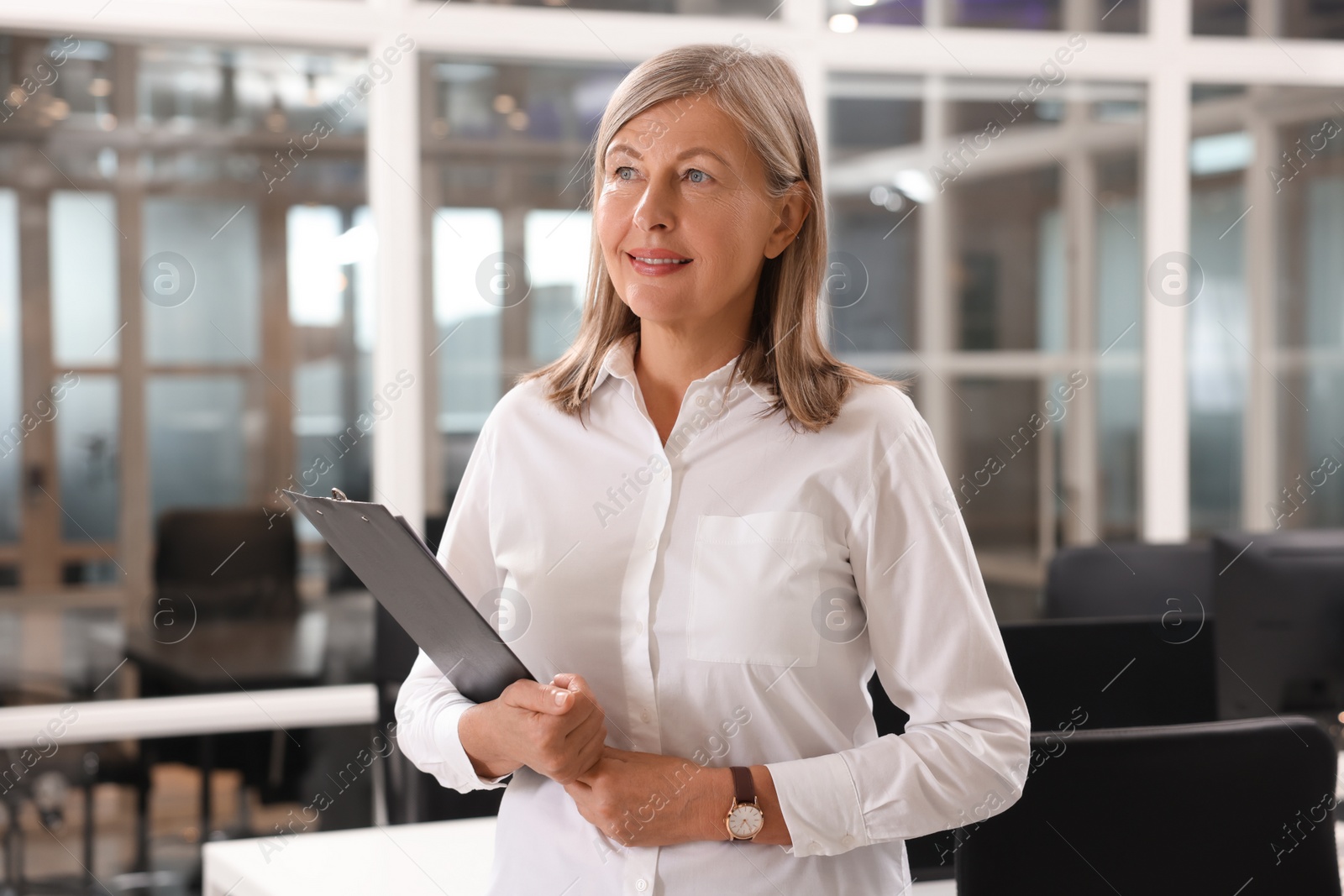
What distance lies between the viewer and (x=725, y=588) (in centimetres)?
126

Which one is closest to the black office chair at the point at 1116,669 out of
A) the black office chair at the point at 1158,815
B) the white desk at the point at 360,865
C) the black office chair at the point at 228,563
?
the white desk at the point at 360,865

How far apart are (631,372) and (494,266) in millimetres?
2097

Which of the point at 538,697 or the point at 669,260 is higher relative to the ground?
the point at 669,260

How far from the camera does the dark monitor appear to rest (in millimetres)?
→ 2076

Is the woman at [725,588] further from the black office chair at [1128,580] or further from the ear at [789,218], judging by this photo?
the black office chair at [1128,580]

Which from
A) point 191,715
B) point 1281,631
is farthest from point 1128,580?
point 191,715

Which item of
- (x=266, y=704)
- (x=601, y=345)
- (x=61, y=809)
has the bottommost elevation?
(x=61, y=809)

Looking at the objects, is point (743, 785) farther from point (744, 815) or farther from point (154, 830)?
point (154, 830)

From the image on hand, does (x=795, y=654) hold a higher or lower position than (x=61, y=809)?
Result: higher

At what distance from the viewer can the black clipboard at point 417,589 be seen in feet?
3.55

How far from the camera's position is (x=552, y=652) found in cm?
132

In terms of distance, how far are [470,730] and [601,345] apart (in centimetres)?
48

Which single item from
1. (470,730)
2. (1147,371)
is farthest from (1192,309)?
(470,730)

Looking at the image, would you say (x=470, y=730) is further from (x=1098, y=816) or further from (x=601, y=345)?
(x=1098, y=816)
